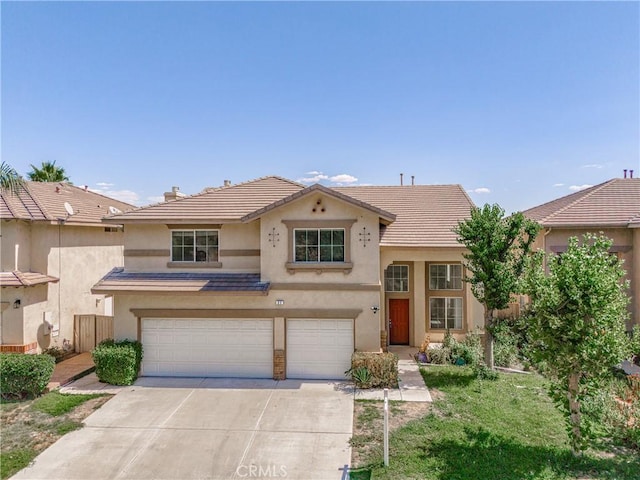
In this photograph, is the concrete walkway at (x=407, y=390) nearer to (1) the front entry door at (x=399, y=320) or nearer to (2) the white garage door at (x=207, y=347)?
(1) the front entry door at (x=399, y=320)

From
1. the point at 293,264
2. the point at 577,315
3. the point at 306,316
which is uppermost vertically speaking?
the point at 293,264

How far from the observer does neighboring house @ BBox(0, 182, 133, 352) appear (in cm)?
1400

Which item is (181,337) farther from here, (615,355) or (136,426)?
(615,355)

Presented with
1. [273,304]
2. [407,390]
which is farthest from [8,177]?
[407,390]

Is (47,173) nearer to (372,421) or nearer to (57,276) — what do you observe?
(57,276)

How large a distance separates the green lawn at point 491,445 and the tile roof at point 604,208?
308 inches

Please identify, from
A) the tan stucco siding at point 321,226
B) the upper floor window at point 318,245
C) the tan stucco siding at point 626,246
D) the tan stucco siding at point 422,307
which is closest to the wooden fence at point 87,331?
the tan stucco siding at point 321,226

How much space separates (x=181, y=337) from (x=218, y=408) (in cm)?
350

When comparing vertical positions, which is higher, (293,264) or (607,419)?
(293,264)

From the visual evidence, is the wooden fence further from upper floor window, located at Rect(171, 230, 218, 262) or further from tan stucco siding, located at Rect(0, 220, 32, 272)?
upper floor window, located at Rect(171, 230, 218, 262)

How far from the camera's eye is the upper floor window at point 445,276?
1659cm

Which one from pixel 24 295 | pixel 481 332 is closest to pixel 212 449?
pixel 24 295

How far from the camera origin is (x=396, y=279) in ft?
55.1

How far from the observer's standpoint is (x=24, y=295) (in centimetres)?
1412
